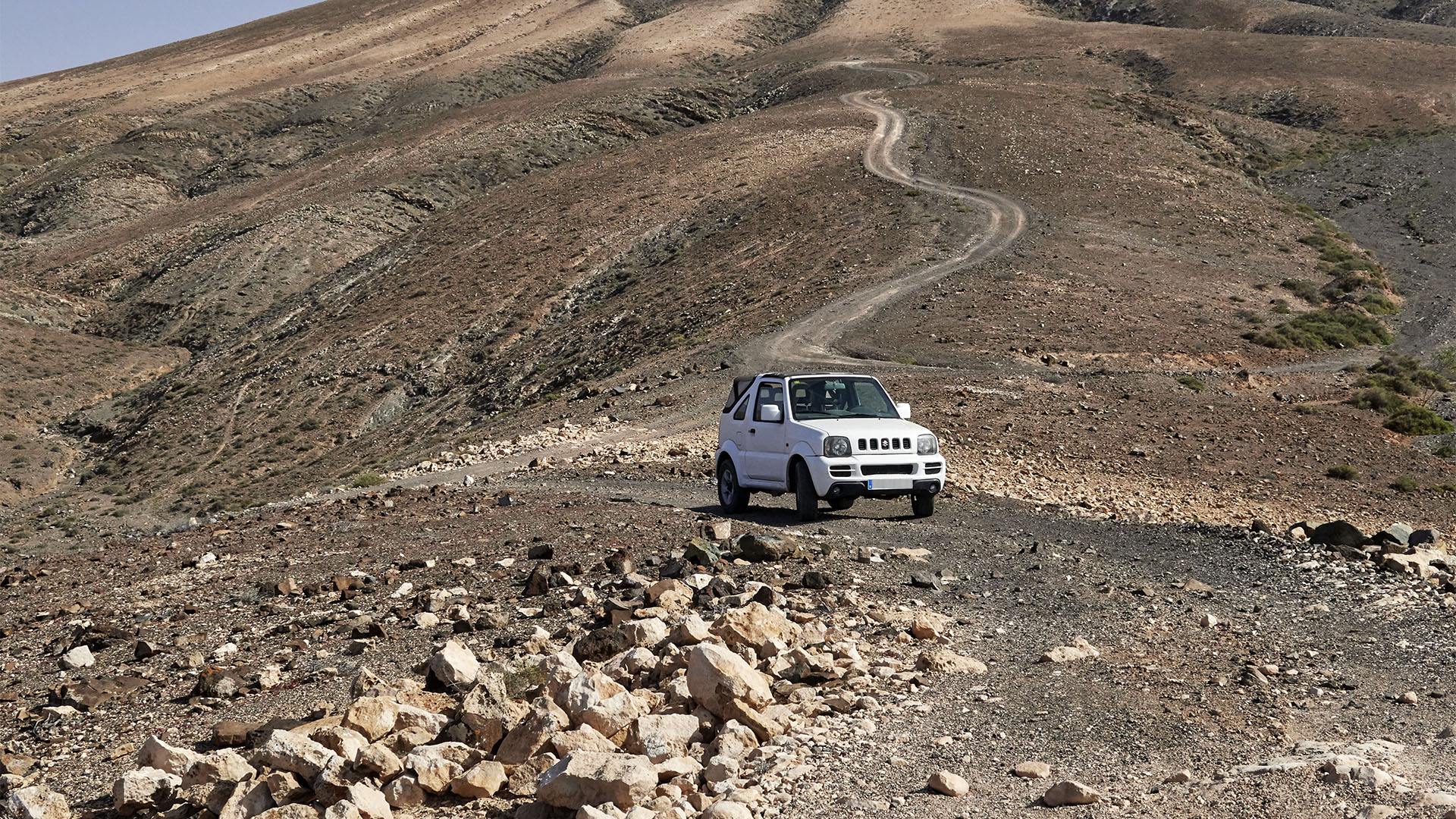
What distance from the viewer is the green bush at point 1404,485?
2509 cm

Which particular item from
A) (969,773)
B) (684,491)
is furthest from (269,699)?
(684,491)

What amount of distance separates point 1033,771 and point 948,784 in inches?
21.4

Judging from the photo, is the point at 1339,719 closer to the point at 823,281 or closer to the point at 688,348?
Answer: the point at 688,348

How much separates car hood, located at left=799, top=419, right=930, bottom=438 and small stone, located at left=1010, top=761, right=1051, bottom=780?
9.38 m

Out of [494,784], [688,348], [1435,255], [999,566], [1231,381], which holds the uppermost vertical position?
[494,784]

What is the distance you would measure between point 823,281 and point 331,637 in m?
38.9

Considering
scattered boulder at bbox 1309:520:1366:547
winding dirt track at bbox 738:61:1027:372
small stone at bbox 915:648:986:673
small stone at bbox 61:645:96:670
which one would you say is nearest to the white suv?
scattered boulder at bbox 1309:520:1366:547

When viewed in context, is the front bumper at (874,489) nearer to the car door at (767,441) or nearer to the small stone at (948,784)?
the car door at (767,441)

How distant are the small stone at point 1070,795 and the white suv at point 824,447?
969 centimetres

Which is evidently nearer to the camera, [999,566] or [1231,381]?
[999,566]

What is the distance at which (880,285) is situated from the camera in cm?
4669

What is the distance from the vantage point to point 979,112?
80.8 meters

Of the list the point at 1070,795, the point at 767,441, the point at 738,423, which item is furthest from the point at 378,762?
the point at 738,423

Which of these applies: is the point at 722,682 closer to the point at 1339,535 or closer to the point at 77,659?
the point at 77,659
